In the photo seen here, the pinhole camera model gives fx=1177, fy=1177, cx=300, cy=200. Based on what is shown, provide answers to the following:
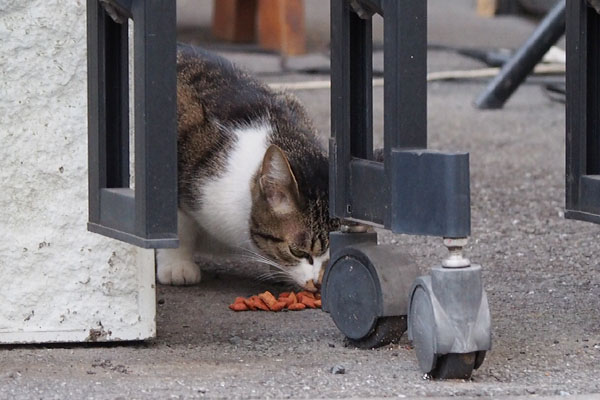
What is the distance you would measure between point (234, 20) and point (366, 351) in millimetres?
6260

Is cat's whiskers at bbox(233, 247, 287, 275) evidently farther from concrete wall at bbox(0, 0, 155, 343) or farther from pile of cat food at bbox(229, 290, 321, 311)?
concrete wall at bbox(0, 0, 155, 343)

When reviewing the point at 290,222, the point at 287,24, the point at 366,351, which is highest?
the point at 287,24

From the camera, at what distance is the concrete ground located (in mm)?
2176

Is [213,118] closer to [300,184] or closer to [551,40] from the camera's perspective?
[300,184]

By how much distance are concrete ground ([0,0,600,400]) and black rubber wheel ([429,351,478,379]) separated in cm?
2

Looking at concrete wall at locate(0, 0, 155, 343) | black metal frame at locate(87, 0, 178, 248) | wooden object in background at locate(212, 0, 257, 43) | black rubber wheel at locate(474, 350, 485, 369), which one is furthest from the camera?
wooden object in background at locate(212, 0, 257, 43)

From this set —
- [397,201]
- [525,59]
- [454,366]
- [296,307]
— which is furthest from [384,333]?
[525,59]

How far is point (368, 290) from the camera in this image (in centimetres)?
238

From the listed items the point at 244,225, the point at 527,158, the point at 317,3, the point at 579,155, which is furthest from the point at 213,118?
the point at 317,3

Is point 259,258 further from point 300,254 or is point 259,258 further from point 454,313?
point 454,313

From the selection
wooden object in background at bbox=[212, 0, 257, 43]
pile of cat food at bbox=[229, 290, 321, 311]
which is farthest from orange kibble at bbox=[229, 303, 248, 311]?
wooden object in background at bbox=[212, 0, 257, 43]

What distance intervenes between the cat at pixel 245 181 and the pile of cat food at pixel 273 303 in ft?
0.37

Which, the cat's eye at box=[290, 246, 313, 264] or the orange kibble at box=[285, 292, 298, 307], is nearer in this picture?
the orange kibble at box=[285, 292, 298, 307]

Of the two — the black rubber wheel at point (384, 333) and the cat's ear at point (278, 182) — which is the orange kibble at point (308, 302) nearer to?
the cat's ear at point (278, 182)
